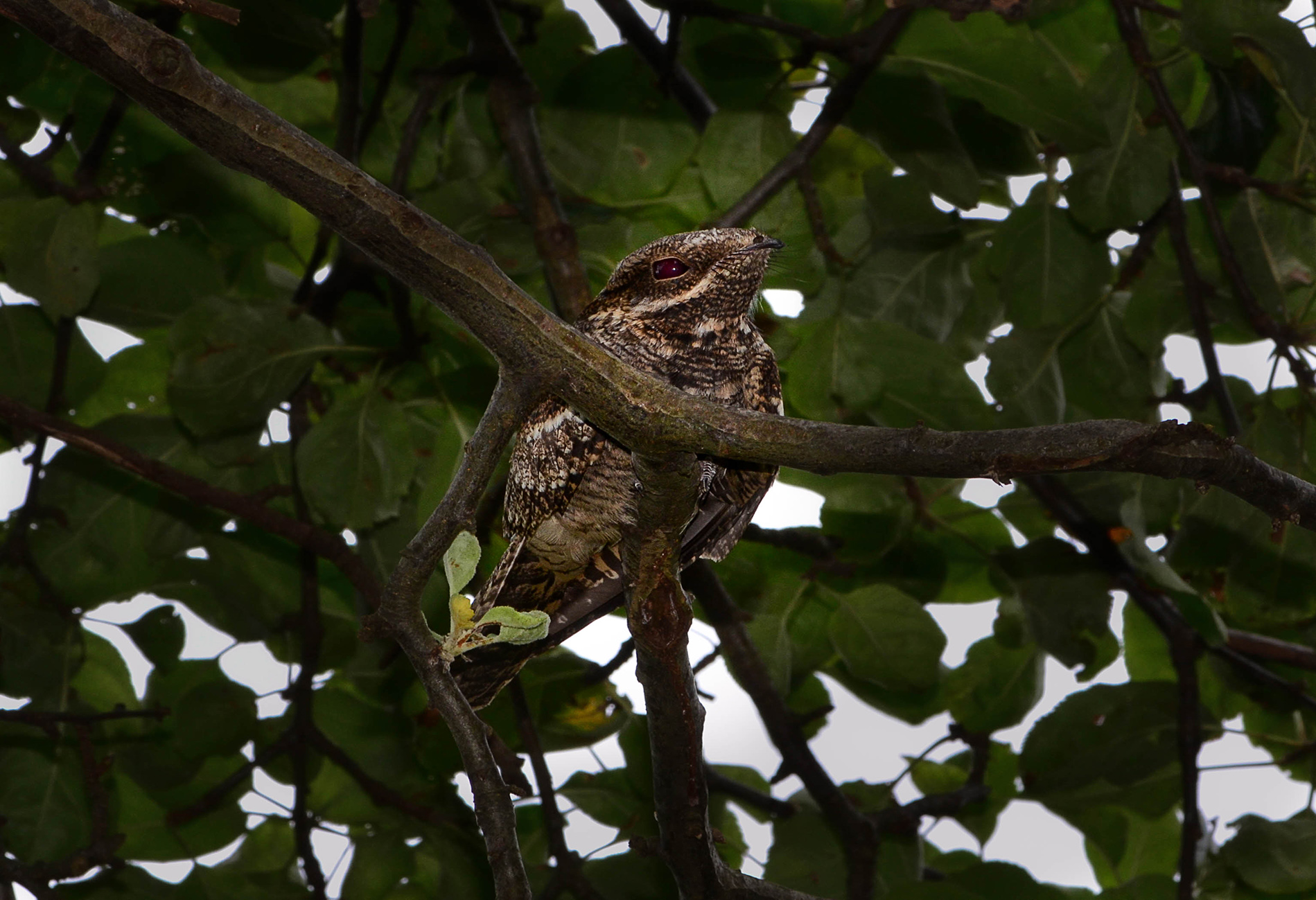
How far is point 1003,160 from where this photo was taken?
1.97 m

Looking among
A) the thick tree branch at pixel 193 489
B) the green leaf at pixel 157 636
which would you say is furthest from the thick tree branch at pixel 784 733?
the green leaf at pixel 157 636

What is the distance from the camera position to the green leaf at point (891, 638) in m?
1.76

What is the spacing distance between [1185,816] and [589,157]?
137 cm

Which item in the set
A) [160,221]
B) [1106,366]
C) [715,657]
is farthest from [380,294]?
[1106,366]

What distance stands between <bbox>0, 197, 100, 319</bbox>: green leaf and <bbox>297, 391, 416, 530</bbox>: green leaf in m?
0.37

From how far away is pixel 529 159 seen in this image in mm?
1764

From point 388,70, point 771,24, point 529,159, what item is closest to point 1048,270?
point 771,24

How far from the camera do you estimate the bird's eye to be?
1306mm

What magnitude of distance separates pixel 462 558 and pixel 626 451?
0.49 meters

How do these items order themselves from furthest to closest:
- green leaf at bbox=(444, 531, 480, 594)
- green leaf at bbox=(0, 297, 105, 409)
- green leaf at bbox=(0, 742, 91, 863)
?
green leaf at bbox=(0, 297, 105, 409) → green leaf at bbox=(0, 742, 91, 863) → green leaf at bbox=(444, 531, 480, 594)

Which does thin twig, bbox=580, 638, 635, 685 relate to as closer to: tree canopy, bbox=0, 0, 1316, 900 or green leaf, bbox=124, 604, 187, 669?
tree canopy, bbox=0, 0, 1316, 900

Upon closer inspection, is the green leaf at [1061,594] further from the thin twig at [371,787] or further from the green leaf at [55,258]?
the green leaf at [55,258]

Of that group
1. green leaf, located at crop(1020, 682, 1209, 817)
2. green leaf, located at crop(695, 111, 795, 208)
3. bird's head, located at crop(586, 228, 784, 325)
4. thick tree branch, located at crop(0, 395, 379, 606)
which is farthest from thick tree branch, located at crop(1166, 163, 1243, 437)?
thick tree branch, located at crop(0, 395, 379, 606)

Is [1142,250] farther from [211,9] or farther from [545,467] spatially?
[211,9]
